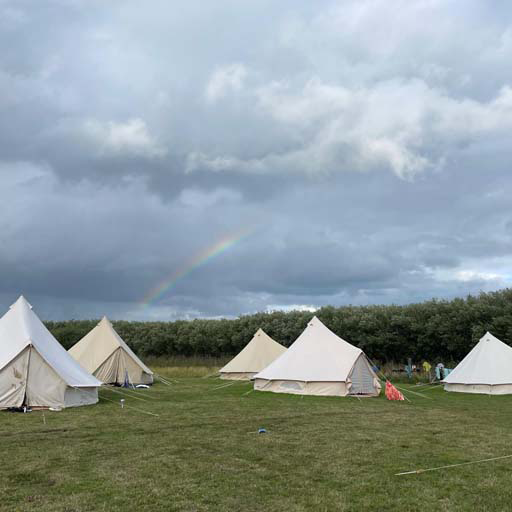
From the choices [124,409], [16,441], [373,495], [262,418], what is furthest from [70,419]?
[373,495]

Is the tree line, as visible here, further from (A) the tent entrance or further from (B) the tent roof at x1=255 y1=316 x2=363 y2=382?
(B) the tent roof at x1=255 y1=316 x2=363 y2=382

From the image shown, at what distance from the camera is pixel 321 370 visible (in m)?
20.3

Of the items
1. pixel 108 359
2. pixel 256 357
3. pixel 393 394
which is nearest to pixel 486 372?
pixel 393 394

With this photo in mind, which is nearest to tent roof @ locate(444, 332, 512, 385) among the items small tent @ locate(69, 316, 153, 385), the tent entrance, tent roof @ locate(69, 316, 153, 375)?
the tent entrance

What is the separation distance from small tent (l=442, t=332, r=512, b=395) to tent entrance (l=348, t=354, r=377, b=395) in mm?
3779

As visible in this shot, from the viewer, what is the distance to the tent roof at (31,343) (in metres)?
15.6

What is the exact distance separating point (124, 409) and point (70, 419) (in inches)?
83.2

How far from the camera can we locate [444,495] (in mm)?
6660

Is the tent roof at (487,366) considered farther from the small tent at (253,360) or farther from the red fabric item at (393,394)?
the small tent at (253,360)

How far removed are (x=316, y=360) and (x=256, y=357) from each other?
9.19 meters

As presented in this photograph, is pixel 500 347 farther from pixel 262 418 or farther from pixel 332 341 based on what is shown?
pixel 262 418

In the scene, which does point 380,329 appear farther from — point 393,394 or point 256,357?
point 393,394

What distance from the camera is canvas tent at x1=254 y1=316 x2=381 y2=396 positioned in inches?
781

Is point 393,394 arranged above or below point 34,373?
below
